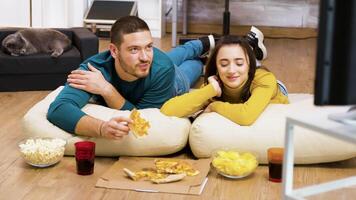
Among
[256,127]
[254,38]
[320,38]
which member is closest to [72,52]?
[254,38]

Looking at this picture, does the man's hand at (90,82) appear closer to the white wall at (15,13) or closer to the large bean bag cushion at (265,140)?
the large bean bag cushion at (265,140)

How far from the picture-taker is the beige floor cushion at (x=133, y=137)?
2836 millimetres

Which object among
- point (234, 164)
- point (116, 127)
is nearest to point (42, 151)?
point (116, 127)

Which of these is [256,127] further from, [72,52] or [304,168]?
[72,52]

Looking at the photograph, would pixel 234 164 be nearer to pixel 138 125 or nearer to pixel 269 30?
pixel 138 125

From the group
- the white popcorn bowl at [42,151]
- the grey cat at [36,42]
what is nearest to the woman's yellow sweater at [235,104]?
the white popcorn bowl at [42,151]

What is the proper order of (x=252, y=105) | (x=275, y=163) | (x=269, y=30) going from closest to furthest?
(x=275, y=163) < (x=252, y=105) < (x=269, y=30)

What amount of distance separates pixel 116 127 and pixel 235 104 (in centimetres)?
57

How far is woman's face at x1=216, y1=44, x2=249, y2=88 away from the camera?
291 cm

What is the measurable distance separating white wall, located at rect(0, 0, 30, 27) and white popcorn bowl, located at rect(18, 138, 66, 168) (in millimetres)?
3299

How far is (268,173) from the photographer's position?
2748 mm

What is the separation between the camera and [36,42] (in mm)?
4246

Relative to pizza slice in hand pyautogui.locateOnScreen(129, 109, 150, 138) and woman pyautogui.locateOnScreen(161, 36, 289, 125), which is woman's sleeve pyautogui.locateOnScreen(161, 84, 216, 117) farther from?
pizza slice in hand pyautogui.locateOnScreen(129, 109, 150, 138)

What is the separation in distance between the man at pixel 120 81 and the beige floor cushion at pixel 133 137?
5cm
